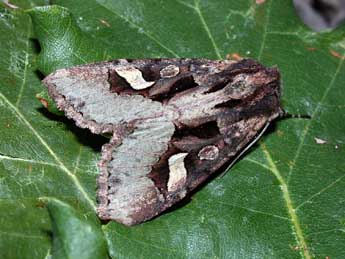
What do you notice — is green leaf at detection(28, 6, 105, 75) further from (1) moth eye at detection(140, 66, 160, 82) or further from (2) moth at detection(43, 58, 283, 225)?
(1) moth eye at detection(140, 66, 160, 82)

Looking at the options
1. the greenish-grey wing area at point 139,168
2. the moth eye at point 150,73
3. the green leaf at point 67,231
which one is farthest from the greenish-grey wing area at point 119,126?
the green leaf at point 67,231

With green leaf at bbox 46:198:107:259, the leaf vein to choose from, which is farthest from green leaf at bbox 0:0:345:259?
green leaf at bbox 46:198:107:259

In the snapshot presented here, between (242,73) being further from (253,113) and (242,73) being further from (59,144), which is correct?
(59,144)

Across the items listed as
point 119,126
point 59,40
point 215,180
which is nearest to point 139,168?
point 119,126

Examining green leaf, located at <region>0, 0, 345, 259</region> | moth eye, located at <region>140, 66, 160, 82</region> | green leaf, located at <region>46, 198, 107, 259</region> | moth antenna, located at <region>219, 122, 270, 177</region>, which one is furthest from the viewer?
moth eye, located at <region>140, 66, 160, 82</region>

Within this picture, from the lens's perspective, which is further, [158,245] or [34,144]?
[34,144]

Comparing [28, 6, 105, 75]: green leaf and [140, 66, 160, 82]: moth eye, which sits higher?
[28, 6, 105, 75]: green leaf

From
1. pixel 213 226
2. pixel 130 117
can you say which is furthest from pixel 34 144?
pixel 213 226

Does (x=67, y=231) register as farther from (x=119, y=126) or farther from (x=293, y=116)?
(x=293, y=116)
